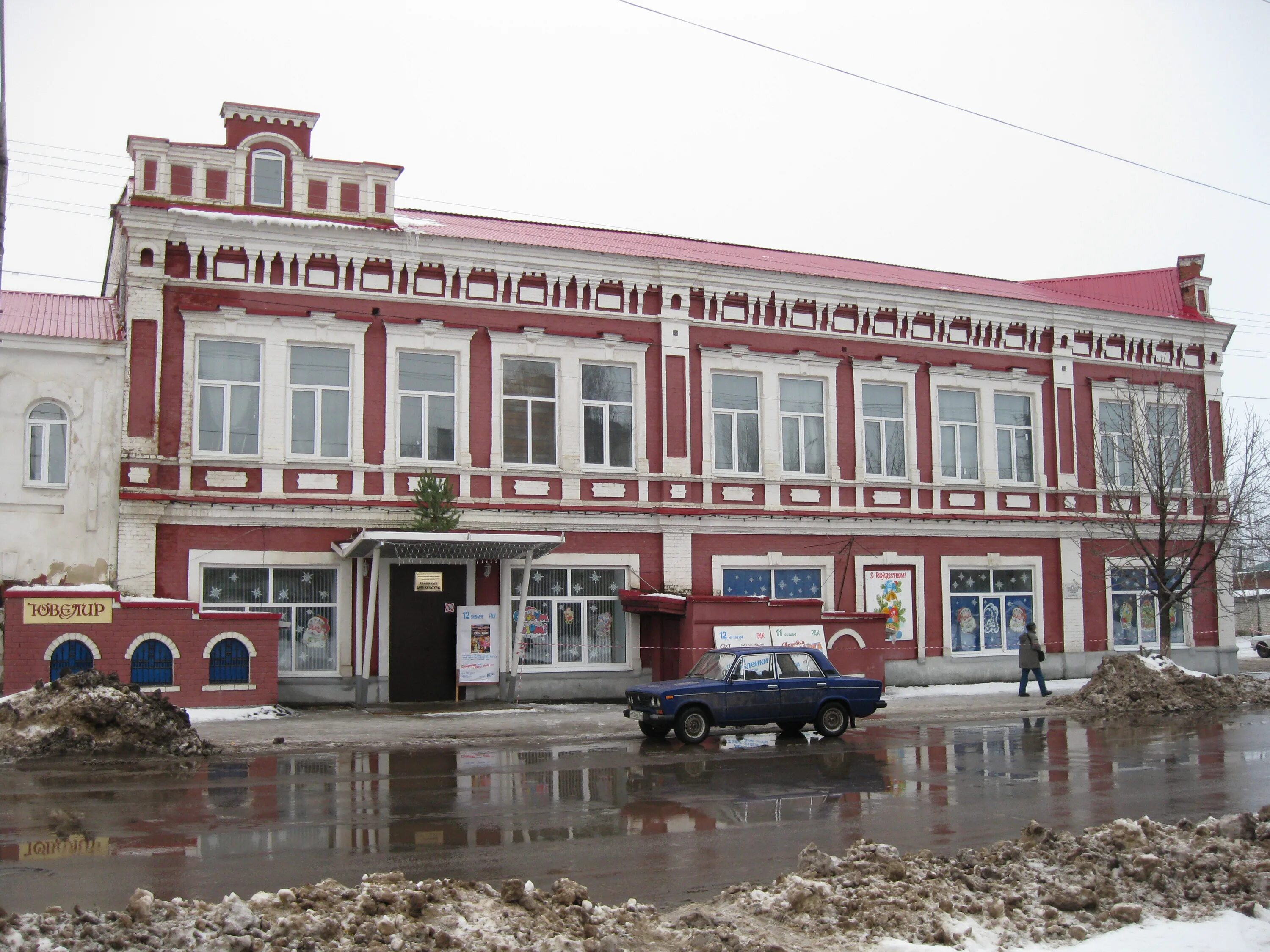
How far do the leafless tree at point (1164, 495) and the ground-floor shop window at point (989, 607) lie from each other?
255 centimetres

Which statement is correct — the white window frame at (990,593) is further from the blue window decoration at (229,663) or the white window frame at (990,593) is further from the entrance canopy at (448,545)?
the blue window decoration at (229,663)

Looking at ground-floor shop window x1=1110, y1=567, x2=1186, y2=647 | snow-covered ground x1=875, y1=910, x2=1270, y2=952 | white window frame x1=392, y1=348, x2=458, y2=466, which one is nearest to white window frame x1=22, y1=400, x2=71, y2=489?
white window frame x1=392, y1=348, x2=458, y2=466

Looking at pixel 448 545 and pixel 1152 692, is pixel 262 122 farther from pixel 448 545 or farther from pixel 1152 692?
pixel 1152 692

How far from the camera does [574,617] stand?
79.5 feet

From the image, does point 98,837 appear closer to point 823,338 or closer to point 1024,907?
point 1024,907

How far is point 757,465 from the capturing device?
26422mm

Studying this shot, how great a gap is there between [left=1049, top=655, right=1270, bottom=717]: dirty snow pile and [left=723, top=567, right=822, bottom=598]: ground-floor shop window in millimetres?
5955

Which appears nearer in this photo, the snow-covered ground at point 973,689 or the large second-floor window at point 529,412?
the large second-floor window at point 529,412

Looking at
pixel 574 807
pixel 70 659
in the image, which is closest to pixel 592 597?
pixel 70 659

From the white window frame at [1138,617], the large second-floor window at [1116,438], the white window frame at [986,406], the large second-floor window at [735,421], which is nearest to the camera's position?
the large second-floor window at [735,421]

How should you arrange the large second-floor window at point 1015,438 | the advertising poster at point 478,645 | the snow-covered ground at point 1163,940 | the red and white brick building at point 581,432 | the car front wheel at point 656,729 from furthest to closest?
the large second-floor window at point 1015,438 → the advertising poster at point 478,645 → the red and white brick building at point 581,432 → the car front wheel at point 656,729 → the snow-covered ground at point 1163,940

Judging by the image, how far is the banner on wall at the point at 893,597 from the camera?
26953 millimetres

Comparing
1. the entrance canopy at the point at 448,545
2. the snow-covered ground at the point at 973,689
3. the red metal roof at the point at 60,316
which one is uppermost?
the red metal roof at the point at 60,316

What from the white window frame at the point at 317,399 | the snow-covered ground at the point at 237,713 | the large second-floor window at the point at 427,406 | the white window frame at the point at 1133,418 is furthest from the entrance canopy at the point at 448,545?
the white window frame at the point at 1133,418
